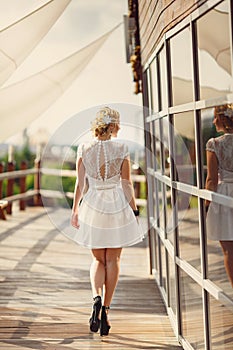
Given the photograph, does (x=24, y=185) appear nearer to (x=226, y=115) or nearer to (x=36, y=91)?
(x=36, y=91)

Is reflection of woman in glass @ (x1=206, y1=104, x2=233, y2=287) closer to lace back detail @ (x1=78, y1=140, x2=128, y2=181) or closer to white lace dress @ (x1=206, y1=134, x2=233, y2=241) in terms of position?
white lace dress @ (x1=206, y1=134, x2=233, y2=241)

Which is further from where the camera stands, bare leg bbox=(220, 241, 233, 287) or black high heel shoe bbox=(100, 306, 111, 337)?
black high heel shoe bbox=(100, 306, 111, 337)

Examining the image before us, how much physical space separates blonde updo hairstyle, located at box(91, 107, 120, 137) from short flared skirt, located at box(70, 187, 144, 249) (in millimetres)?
345

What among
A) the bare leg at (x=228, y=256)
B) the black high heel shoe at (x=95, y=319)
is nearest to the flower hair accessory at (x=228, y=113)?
the bare leg at (x=228, y=256)

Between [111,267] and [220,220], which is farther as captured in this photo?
[111,267]

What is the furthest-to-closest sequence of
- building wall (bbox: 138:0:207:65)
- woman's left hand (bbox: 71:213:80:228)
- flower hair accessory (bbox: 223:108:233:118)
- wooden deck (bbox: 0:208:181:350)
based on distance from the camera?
woman's left hand (bbox: 71:213:80:228) < wooden deck (bbox: 0:208:181:350) < building wall (bbox: 138:0:207:65) < flower hair accessory (bbox: 223:108:233:118)

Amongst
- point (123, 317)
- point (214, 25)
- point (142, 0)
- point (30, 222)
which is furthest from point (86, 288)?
point (30, 222)

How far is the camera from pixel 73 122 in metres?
4.27

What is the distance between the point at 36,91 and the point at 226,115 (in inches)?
161

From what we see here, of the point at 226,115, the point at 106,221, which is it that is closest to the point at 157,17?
the point at 106,221

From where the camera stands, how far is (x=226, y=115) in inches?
91.2

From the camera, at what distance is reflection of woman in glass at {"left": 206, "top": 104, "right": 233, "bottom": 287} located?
2312 mm

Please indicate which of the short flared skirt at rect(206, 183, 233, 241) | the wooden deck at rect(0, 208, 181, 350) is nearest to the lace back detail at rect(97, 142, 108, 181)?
the wooden deck at rect(0, 208, 181, 350)

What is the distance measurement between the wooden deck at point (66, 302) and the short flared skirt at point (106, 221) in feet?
1.62
